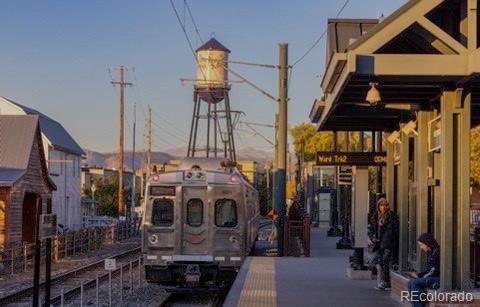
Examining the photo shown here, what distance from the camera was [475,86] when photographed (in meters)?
11.7

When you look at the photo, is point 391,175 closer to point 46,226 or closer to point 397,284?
point 397,284

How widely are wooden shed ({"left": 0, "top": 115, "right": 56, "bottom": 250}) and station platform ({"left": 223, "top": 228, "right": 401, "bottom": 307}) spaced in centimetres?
1354

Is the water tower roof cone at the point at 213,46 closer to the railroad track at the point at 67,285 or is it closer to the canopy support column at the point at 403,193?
the railroad track at the point at 67,285

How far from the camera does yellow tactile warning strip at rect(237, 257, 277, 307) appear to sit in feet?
44.5

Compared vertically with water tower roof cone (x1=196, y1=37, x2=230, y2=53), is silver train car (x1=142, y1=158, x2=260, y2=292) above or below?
below

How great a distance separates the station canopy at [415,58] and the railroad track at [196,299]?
8.17 meters

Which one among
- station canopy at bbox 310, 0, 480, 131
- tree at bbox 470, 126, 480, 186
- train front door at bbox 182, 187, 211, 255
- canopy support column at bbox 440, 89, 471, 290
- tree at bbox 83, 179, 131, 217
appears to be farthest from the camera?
tree at bbox 83, 179, 131, 217

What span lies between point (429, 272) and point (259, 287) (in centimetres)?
469

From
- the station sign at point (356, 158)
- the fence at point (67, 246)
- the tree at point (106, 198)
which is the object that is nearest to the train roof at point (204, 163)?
the station sign at point (356, 158)

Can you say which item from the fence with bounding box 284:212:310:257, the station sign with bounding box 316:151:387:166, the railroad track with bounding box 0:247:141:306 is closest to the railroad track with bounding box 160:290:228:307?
the railroad track with bounding box 0:247:141:306

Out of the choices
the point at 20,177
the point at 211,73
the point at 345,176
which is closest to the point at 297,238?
the point at 345,176

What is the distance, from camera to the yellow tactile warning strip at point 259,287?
44.5 feet

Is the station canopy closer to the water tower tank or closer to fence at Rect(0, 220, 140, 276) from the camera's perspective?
fence at Rect(0, 220, 140, 276)

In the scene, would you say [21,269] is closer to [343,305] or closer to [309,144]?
[343,305]
